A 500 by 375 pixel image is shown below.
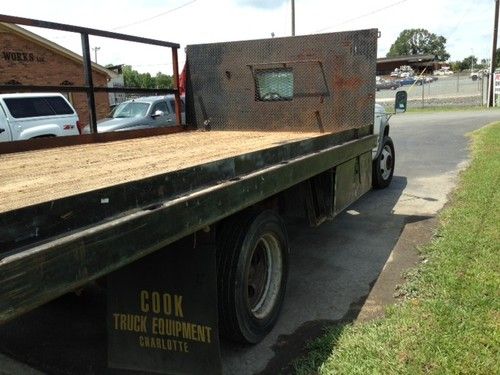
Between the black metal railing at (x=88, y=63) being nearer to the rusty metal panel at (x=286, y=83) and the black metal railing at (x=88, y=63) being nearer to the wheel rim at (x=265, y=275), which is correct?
the rusty metal panel at (x=286, y=83)

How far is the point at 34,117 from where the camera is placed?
1228 cm

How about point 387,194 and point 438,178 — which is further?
point 438,178

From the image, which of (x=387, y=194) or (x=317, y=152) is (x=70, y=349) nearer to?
(x=317, y=152)

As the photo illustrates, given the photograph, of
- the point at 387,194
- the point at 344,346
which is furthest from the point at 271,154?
the point at 387,194

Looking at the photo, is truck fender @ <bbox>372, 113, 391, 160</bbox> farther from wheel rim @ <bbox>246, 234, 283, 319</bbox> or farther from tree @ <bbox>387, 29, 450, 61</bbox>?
tree @ <bbox>387, 29, 450, 61</bbox>

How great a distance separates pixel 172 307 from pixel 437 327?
1.81 metres

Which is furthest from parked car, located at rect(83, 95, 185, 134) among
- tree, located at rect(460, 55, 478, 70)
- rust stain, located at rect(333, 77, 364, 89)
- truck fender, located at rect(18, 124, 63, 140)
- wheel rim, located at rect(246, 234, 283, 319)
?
tree, located at rect(460, 55, 478, 70)

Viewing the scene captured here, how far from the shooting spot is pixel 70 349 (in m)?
3.50

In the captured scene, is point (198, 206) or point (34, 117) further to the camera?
point (34, 117)

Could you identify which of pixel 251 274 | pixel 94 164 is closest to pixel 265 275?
pixel 251 274

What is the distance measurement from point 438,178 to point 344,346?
6.42 m

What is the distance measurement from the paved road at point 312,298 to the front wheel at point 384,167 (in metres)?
0.21

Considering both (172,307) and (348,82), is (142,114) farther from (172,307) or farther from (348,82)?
(172,307)

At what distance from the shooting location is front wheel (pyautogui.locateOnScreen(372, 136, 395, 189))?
806cm
